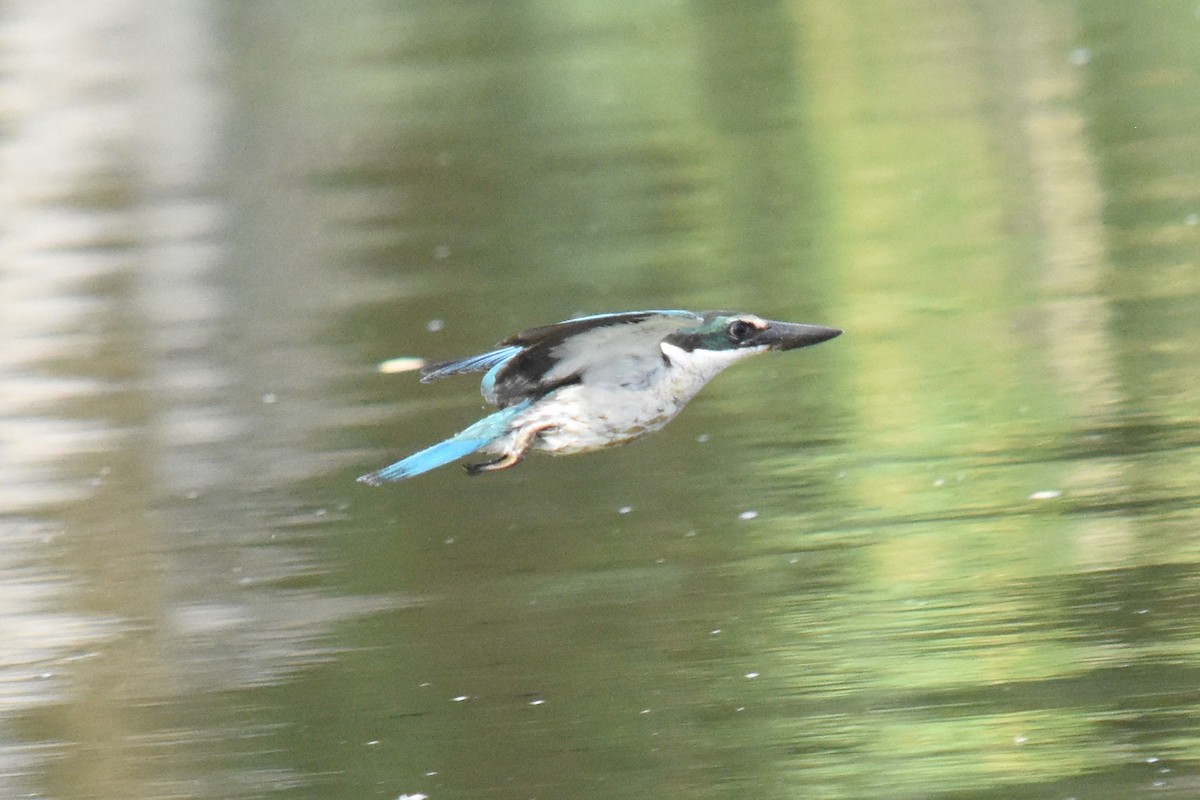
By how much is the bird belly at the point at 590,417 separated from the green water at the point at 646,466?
741 millimetres

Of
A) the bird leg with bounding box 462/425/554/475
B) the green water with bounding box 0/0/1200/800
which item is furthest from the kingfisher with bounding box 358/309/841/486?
the green water with bounding box 0/0/1200/800

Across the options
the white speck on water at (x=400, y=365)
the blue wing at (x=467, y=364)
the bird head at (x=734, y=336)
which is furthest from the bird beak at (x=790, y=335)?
the white speck on water at (x=400, y=365)

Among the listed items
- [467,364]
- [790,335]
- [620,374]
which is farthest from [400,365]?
[790,335]

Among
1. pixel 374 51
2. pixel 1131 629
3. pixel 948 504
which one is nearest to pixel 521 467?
pixel 948 504

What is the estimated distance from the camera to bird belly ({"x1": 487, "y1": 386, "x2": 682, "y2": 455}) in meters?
5.88

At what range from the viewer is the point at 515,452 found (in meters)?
5.86

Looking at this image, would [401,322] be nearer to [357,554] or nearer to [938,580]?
[357,554]

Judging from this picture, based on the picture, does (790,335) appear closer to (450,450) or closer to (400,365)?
(450,450)

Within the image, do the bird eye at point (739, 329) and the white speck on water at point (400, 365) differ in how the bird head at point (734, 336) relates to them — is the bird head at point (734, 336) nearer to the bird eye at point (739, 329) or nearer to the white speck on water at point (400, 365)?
the bird eye at point (739, 329)

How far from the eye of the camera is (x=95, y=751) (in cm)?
609

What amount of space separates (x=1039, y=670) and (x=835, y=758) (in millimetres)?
750

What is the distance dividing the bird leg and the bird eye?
0.55 metres

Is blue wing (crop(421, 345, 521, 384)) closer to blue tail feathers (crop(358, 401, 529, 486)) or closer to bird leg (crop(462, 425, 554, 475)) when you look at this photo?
blue tail feathers (crop(358, 401, 529, 486))

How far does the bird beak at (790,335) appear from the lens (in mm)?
5887
